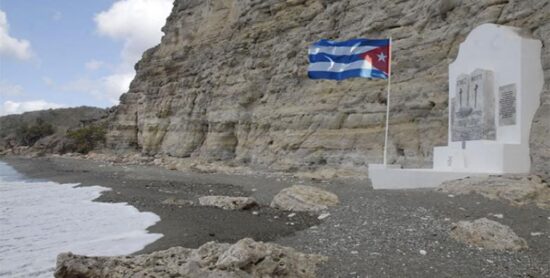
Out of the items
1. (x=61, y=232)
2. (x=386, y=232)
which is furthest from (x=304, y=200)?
(x=61, y=232)

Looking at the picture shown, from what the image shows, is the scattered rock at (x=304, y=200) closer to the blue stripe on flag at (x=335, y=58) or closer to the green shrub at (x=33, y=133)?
the blue stripe on flag at (x=335, y=58)

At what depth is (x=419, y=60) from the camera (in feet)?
60.2

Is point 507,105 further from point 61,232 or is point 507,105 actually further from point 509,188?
point 61,232

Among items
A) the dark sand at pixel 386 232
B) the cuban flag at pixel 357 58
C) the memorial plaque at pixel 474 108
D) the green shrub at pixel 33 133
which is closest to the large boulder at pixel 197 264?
the dark sand at pixel 386 232

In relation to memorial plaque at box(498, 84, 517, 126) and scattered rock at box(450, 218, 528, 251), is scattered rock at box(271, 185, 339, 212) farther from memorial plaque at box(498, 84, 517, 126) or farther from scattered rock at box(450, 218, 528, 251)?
memorial plaque at box(498, 84, 517, 126)

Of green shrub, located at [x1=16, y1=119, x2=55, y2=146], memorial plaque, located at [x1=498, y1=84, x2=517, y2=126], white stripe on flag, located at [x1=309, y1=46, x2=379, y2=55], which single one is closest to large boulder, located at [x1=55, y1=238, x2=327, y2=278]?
memorial plaque, located at [x1=498, y1=84, x2=517, y2=126]

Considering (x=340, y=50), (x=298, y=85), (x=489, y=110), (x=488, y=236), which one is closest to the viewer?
(x=488, y=236)

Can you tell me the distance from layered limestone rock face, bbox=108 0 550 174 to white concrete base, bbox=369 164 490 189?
2.04 meters

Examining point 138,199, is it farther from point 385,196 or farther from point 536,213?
point 536,213

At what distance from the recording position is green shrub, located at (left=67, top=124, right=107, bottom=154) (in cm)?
6119

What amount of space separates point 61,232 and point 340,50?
1021cm

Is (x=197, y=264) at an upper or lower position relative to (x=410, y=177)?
lower

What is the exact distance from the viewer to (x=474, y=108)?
12625 millimetres

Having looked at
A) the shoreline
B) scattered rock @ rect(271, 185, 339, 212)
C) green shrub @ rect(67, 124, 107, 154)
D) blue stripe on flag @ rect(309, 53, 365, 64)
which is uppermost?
blue stripe on flag @ rect(309, 53, 365, 64)
